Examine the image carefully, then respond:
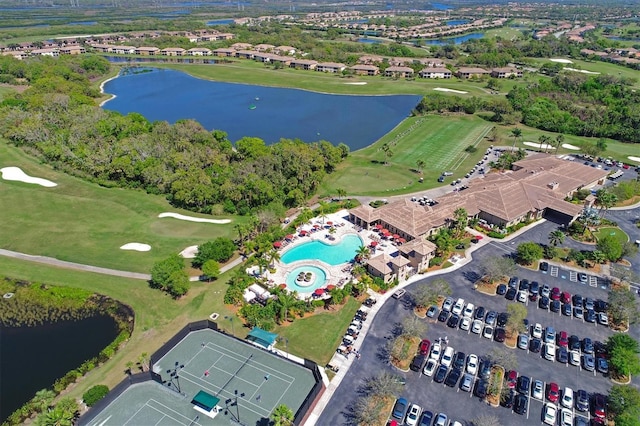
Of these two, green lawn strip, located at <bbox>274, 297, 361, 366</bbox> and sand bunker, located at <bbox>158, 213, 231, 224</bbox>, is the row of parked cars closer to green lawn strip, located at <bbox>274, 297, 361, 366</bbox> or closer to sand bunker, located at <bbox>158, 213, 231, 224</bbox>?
green lawn strip, located at <bbox>274, 297, 361, 366</bbox>

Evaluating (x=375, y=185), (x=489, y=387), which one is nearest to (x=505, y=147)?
(x=375, y=185)

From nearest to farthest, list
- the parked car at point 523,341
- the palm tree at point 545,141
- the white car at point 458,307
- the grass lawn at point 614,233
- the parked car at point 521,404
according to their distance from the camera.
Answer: the parked car at point 521,404 < the parked car at point 523,341 < the white car at point 458,307 < the grass lawn at point 614,233 < the palm tree at point 545,141

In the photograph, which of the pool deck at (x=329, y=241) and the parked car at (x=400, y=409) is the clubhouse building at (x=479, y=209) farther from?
the parked car at (x=400, y=409)

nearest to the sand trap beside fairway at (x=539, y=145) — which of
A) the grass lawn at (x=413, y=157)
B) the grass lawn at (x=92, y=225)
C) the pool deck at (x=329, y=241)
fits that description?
the grass lawn at (x=413, y=157)

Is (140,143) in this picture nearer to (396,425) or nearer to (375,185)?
(375,185)

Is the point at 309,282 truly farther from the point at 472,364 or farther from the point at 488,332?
the point at 488,332
